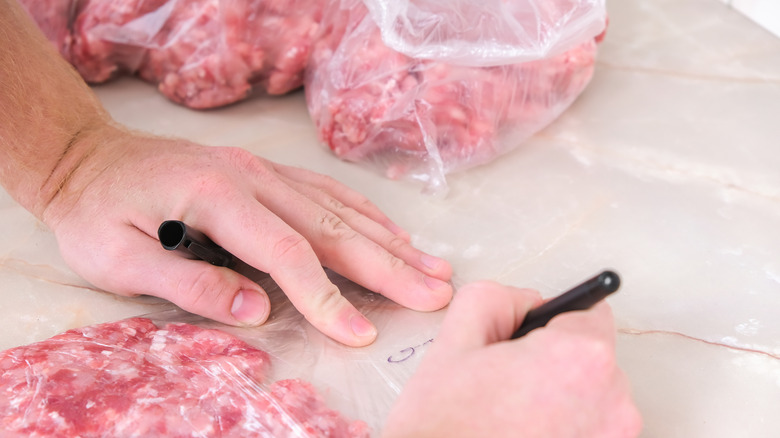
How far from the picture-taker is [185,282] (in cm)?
85

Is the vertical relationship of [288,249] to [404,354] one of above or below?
above

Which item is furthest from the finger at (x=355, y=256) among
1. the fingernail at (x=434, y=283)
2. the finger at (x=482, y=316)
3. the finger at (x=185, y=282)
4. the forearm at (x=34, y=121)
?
the forearm at (x=34, y=121)

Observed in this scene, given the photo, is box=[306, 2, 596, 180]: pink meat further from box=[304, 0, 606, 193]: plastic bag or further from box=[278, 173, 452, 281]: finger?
box=[278, 173, 452, 281]: finger

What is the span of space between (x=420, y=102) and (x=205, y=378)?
592mm

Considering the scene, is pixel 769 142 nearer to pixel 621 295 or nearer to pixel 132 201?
pixel 621 295

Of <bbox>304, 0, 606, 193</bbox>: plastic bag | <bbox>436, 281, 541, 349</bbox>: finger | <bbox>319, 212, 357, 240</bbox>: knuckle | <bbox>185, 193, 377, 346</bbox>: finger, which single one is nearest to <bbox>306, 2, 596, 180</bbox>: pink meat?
<bbox>304, 0, 606, 193</bbox>: plastic bag

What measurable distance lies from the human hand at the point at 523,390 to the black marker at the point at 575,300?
0.05 feet

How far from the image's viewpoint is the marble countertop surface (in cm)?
83

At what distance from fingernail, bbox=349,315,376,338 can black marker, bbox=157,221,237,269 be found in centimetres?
20

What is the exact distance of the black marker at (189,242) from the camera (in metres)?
0.82

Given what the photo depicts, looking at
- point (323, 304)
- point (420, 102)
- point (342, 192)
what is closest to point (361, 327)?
point (323, 304)

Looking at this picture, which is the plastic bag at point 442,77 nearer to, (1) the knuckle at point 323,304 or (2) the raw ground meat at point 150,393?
(1) the knuckle at point 323,304

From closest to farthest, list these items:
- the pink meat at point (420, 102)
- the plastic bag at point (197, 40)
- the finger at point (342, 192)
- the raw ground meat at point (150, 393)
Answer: the raw ground meat at point (150, 393) → the finger at point (342, 192) → the pink meat at point (420, 102) → the plastic bag at point (197, 40)

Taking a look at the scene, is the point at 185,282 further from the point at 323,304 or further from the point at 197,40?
the point at 197,40
